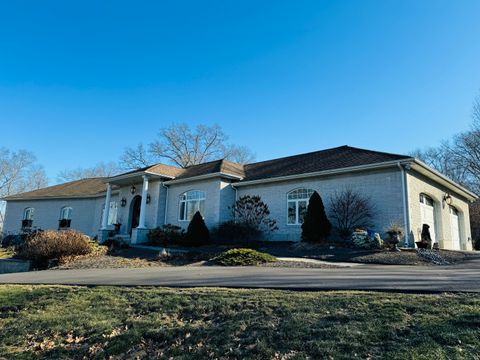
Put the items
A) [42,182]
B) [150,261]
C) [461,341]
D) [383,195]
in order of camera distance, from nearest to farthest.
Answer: [461,341] → [150,261] → [383,195] → [42,182]

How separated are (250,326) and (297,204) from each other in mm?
13947

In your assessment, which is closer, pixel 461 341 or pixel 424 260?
pixel 461 341

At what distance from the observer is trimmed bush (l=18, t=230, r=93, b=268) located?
550 inches

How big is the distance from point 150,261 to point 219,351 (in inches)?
407

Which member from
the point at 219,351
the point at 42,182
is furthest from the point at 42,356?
the point at 42,182

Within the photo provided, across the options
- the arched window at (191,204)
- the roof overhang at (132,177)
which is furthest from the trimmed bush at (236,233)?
the roof overhang at (132,177)

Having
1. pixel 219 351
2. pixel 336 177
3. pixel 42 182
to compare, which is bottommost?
pixel 219 351

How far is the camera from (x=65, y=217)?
30.0m

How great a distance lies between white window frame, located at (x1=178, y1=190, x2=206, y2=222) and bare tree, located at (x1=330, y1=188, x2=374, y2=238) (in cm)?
847

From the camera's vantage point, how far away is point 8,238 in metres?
24.9

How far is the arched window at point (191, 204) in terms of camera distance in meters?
21.3

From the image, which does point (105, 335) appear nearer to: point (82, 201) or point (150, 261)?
point (150, 261)

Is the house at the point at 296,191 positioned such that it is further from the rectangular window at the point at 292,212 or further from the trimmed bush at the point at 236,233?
the trimmed bush at the point at 236,233

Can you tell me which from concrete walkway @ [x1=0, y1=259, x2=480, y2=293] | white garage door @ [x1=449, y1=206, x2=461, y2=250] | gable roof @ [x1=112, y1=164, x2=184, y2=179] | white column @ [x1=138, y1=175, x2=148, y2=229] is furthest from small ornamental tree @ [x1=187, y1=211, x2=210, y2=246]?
white garage door @ [x1=449, y1=206, x2=461, y2=250]
